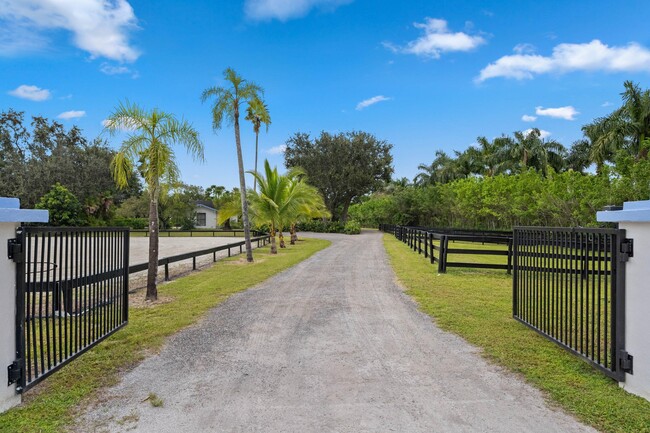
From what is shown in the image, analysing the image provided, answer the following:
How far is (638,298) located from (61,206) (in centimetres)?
4304

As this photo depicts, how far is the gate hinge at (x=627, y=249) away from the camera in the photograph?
3539 mm

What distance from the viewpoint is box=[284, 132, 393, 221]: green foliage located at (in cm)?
5288

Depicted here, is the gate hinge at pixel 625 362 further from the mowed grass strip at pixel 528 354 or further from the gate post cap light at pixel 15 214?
the gate post cap light at pixel 15 214

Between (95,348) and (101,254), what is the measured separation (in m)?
1.07

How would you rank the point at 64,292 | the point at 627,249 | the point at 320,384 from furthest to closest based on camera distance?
the point at 64,292 < the point at 320,384 < the point at 627,249

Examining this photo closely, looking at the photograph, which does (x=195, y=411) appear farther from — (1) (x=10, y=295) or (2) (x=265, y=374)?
(1) (x=10, y=295)

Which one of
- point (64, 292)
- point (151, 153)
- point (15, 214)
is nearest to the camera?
point (15, 214)

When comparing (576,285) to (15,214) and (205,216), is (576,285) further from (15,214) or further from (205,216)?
(205,216)

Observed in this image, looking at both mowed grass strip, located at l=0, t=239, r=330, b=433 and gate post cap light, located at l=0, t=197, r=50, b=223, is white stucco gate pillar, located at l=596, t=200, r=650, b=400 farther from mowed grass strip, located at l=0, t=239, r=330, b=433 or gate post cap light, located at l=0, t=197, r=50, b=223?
gate post cap light, located at l=0, t=197, r=50, b=223

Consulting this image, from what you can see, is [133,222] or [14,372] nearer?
[14,372]

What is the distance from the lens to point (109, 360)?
4.38 meters

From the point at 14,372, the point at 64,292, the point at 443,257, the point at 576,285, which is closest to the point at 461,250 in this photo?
the point at 443,257

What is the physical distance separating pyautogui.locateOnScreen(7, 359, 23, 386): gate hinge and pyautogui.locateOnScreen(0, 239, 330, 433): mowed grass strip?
220mm

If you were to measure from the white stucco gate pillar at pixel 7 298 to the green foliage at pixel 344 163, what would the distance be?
162ft
